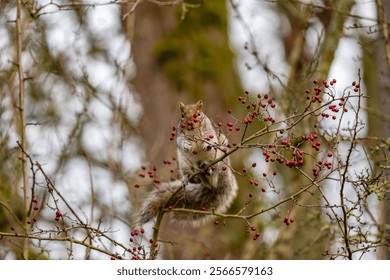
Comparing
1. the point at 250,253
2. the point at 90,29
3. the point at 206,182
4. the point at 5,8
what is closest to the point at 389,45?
the point at 206,182

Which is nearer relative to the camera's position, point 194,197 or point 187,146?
point 187,146

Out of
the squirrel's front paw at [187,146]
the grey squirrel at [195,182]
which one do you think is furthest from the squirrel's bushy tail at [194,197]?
the squirrel's front paw at [187,146]

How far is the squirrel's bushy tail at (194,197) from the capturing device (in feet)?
15.6

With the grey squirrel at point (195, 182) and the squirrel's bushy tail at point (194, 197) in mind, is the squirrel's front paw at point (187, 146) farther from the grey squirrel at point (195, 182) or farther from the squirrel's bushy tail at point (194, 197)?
the squirrel's bushy tail at point (194, 197)

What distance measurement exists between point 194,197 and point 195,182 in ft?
0.37

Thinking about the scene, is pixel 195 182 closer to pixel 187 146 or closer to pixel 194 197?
pixel 194 197

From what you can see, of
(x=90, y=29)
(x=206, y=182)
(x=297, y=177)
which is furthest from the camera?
(x=90, y=29)

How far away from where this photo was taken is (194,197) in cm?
505

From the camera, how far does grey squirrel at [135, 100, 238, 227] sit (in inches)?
180

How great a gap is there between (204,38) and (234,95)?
2.34ft

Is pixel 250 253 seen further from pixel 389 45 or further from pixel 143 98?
pixel 143 98

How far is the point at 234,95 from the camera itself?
7.76m

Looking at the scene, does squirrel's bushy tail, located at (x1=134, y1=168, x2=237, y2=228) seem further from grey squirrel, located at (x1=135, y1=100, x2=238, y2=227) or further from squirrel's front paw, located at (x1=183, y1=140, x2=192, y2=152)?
squirrel's front paw, located at (x1=183, y1=140, x2=192, y2=152)

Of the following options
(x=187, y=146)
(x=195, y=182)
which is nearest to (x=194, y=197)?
(x=195, y=182)
